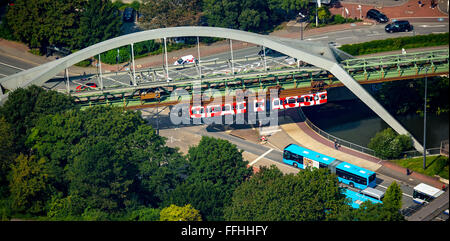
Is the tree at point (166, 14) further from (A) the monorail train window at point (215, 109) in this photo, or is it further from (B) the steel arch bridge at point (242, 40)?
(B) the steel arch bridge at point (242, 40)

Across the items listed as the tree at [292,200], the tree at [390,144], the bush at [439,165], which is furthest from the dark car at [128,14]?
the bush at [439,165]

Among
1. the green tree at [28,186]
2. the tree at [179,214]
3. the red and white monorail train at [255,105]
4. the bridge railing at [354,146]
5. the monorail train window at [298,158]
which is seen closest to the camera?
the tree at [179,214]

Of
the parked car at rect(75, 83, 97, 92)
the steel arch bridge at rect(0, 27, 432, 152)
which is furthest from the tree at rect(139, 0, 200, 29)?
the steel arch bridge at rect(0, 27, 432, 152)

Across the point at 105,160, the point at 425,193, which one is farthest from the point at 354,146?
the point at 105,160

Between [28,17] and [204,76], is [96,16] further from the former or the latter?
[204,76]

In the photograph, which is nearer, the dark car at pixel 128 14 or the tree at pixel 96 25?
the tree at pixel 96 25

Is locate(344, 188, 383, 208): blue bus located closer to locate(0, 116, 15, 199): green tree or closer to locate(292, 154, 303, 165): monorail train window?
locate(292, 154, 303, 165): monorail train window

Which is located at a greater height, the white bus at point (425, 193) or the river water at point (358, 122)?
the river water at point (358, 122)
